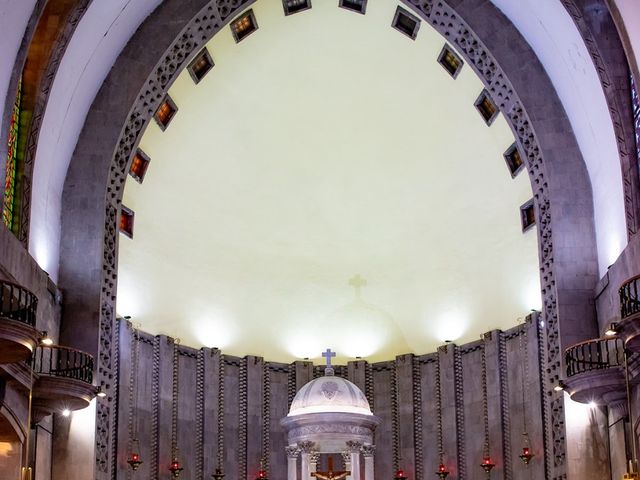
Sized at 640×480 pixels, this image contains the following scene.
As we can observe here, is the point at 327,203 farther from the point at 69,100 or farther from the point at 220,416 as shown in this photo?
the point at 69,100

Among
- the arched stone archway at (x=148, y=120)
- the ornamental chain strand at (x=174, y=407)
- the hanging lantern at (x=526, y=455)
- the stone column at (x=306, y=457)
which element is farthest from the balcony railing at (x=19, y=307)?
the hanging lantern at (x=526, y=455)

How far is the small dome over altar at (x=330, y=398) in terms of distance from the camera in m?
29.5

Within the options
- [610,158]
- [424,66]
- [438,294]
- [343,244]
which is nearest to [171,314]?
[343,244]

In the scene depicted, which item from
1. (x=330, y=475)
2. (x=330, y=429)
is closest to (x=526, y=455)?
(x=330, y=429)

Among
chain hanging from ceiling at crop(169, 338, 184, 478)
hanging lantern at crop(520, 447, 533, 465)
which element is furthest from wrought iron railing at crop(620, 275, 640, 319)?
chain hanging from ceiling at crop(169, 338, 184, 478)

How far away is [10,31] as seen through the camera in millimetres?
20391

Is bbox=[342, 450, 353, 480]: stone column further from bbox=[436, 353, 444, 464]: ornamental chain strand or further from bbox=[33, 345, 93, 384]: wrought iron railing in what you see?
bbox=[33, 345, 93, 384]: wrought iron railing

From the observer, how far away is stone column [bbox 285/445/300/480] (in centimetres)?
2942

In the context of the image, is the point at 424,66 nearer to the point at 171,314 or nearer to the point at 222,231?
the point at 222,231

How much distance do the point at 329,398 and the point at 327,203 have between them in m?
6.22

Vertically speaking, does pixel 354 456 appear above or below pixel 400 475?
above

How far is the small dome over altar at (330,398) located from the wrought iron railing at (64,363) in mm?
7193

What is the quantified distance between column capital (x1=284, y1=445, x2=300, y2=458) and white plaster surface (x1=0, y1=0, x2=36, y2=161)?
467 inches

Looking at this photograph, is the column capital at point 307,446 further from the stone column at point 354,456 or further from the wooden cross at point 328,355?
the wooden cross at point 328,355
